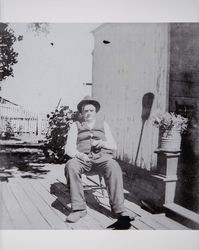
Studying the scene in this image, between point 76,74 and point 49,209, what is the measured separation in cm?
112

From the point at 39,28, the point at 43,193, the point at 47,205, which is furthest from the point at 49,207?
the point at 39,28

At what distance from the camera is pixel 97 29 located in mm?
2945

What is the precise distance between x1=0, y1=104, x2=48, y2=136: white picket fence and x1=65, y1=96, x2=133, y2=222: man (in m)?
0.27

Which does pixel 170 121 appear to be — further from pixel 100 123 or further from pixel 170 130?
pixel 100 123

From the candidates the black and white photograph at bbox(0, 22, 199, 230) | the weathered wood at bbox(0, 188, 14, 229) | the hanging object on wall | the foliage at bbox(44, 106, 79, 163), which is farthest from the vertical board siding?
the weathered wood at bbox(0, 188, 14, 229)

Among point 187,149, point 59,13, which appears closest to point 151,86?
point 187,149

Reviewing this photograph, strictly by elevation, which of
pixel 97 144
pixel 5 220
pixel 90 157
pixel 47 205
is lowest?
pixel 5 220

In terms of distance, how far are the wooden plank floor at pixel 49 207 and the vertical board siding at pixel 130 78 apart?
17.4 inches

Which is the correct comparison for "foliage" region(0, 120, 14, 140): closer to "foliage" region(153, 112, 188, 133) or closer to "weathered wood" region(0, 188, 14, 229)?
"weathered wood" region(0, 188, 14, 229)

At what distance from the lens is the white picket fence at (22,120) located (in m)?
2.98

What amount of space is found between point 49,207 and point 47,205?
0.03m

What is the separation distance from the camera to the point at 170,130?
2.85 metres

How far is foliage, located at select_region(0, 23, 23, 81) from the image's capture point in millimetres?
2957

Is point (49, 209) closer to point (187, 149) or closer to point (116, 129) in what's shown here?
point (116, 129)
